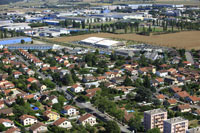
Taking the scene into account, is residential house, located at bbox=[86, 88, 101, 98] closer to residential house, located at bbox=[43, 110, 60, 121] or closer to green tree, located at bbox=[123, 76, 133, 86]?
green tree, located at bbox=[123, 76, 133, 86]

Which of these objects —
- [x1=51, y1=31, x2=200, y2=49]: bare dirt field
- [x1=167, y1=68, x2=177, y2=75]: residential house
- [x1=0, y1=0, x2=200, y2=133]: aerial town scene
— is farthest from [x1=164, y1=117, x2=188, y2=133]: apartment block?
[x1=51, y1=31, x2=200, y2=49]: bare dirt field

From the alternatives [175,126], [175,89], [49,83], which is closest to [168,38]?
[175,89]

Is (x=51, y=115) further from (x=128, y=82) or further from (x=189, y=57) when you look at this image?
(x=189, y=57)

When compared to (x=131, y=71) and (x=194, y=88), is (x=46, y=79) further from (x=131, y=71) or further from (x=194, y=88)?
(x=194, y=88)

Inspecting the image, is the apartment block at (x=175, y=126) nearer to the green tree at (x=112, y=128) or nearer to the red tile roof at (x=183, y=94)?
the green tree at (x=112, y=128)

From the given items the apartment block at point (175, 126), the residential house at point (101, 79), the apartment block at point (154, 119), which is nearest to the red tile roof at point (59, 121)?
the apartment block at point (154, 119)
